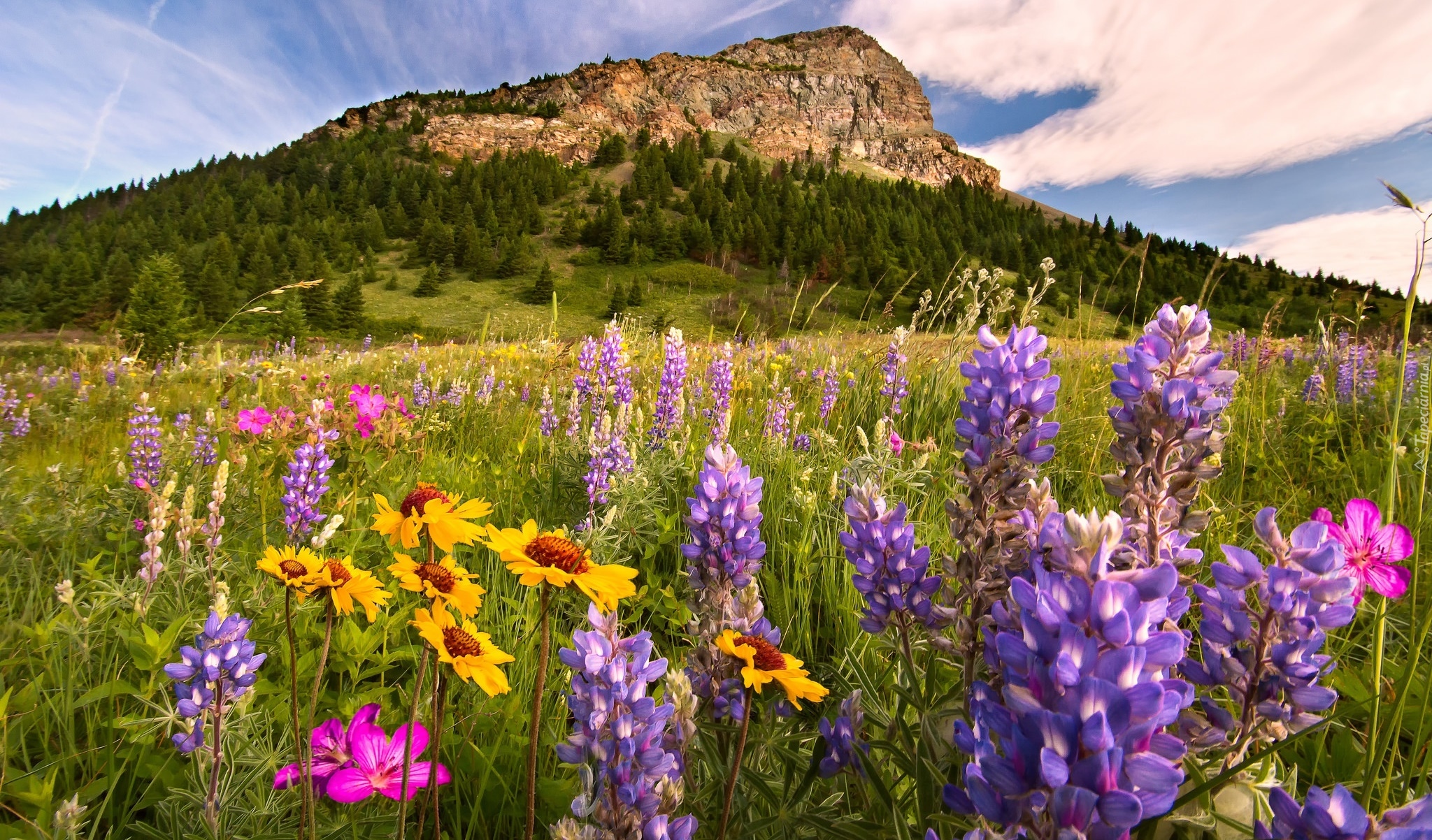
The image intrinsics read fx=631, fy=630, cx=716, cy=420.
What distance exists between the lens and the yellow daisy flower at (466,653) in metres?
1.01

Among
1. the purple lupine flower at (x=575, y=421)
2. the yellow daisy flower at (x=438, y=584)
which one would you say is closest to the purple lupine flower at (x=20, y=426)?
the purple lupine flower at (x=575, y=421)

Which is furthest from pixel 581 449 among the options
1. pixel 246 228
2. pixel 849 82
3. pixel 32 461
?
pixel 849 82

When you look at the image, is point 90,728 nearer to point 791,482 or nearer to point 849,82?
point 791,482

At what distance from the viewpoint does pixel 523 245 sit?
67.9m

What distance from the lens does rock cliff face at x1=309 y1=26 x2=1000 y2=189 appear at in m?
131

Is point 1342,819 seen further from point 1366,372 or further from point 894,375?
point 1366,372

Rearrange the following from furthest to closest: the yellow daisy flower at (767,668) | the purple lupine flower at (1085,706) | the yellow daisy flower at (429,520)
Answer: the yellow daisy flower at (429,520), the yellow daisy flower at (767,668), the purple lupine flower at (1085,706)

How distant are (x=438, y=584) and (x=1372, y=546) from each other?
2097 millimetres

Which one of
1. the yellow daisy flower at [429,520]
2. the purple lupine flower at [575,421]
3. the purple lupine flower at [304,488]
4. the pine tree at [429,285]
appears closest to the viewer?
the yellow daisy flower at [429,520]

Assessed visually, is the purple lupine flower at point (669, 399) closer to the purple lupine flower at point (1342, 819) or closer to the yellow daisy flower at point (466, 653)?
the yellow daisy flower at point (466, 653)

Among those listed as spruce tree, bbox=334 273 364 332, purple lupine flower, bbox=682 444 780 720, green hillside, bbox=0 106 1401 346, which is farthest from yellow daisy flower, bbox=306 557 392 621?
spruce tree, bbox=334 273 364 332

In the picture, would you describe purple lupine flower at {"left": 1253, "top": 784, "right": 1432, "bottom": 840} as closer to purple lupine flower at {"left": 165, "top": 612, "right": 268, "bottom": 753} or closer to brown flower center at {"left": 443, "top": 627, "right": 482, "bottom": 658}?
brown flower center at {"left": 443, "top": 627, "right": 482, "bottom": 658}

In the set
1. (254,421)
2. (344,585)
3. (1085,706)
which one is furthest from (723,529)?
(254,421)

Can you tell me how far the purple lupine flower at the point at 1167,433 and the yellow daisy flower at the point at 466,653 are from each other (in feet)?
3.30
